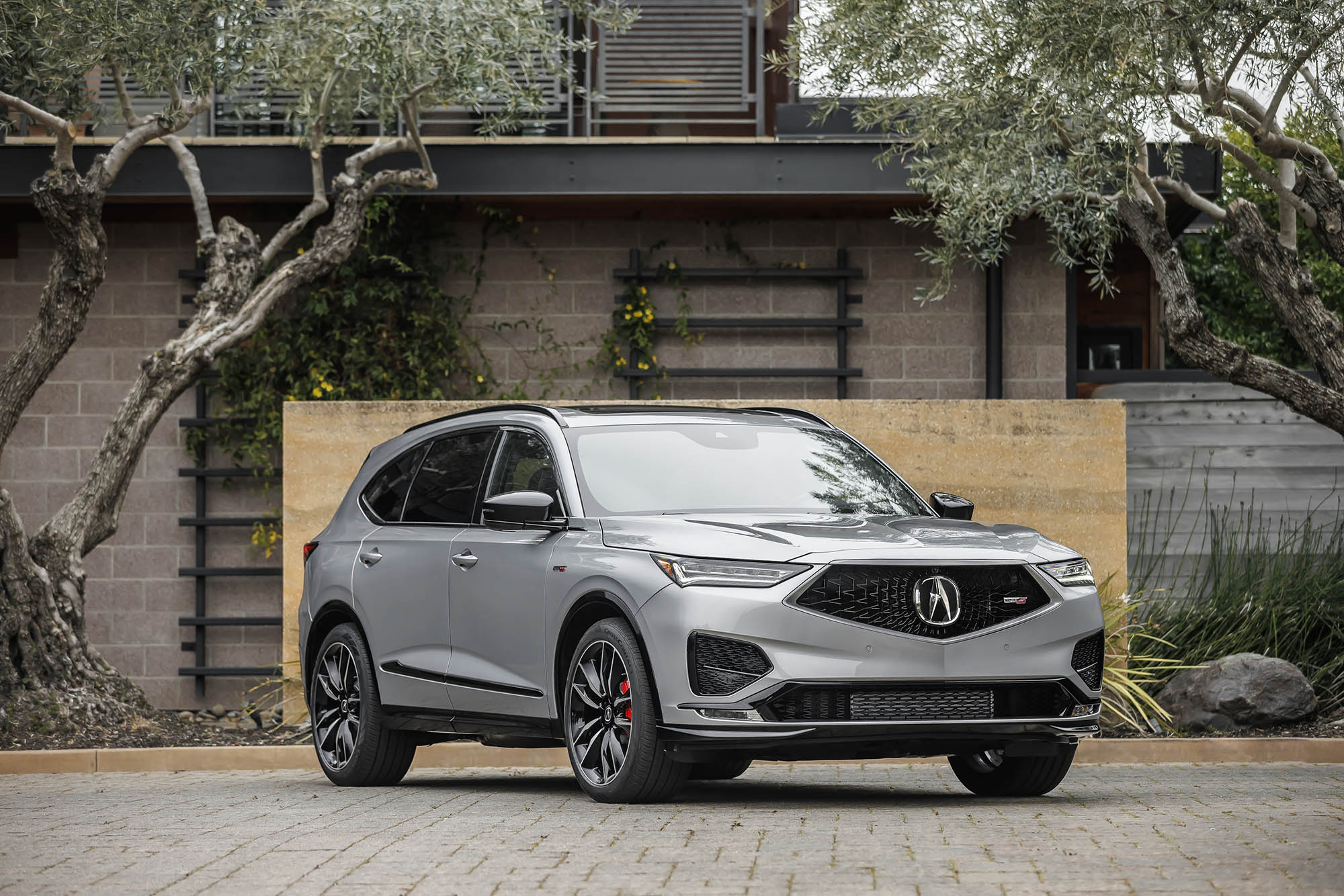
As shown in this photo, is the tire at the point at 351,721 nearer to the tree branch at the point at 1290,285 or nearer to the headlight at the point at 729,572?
the headlight at the point at 729,572

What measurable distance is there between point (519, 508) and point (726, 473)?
108cm

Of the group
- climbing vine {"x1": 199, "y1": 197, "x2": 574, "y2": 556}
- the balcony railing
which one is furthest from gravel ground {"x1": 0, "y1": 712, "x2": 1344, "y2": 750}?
the balcony railing

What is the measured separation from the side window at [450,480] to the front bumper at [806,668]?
1899 millimetres

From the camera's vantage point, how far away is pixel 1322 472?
14.5 meters

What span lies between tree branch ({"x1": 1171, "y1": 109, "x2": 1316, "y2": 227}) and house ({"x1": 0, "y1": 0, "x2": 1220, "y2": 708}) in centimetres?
359

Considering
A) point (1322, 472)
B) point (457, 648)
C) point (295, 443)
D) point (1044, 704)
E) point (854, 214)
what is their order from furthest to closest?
point (854, 214)
point (1322, 472)
point (295, 443)
point (457, 648)
point (1044, 704)

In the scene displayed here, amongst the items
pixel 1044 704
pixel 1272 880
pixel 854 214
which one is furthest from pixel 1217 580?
pixel 1272 880

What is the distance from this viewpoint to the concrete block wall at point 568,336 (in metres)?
15.5

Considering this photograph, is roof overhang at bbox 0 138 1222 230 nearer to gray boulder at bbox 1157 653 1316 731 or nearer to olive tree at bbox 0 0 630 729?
olive tree at bbox 0 0 630 729

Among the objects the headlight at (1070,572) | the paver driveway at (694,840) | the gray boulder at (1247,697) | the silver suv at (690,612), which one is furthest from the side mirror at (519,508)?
the gray boulder at (1247,697)

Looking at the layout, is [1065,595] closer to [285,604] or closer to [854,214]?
[285,604]

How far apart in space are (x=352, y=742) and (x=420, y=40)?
5842 mm

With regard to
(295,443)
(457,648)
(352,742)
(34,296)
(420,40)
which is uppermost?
(420,40)

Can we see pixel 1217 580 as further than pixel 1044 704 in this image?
Yes
